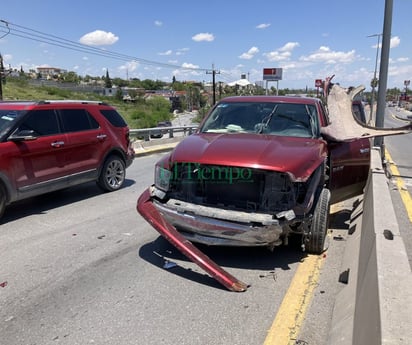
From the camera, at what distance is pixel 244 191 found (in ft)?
14.4

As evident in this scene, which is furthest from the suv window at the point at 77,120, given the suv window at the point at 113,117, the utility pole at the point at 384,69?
the utility pole at the point at 384,69

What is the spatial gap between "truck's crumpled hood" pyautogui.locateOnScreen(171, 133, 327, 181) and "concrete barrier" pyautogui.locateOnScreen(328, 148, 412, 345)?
2.85ft

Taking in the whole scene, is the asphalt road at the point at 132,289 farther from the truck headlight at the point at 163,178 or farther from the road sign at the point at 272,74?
the road sign at the point at 272,74

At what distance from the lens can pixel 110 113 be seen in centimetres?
846

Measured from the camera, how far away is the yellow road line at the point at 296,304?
3150mm

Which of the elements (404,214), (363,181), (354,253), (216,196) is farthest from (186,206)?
(404,214)

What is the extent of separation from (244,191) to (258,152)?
458 mm

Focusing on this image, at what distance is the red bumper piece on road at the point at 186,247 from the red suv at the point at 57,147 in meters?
2.66

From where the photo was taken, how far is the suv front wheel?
26.9 feet

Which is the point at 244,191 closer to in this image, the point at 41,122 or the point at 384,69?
the point at 41,122

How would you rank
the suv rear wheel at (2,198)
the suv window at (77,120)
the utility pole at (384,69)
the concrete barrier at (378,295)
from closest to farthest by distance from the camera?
the concrete barrier at (378,295) < the suv rear wheel at (2,198) < the suv window at (77,120) < the utility pole at (384,69)

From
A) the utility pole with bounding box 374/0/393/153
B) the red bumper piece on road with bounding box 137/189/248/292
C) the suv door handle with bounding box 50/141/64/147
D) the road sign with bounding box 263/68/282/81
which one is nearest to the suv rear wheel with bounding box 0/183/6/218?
the suv door handle with bounding box 50/141/64/147

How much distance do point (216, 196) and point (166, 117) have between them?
→ 5596cm

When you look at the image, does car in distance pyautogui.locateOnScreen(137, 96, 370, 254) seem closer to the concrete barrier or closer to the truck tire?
the truck tire
